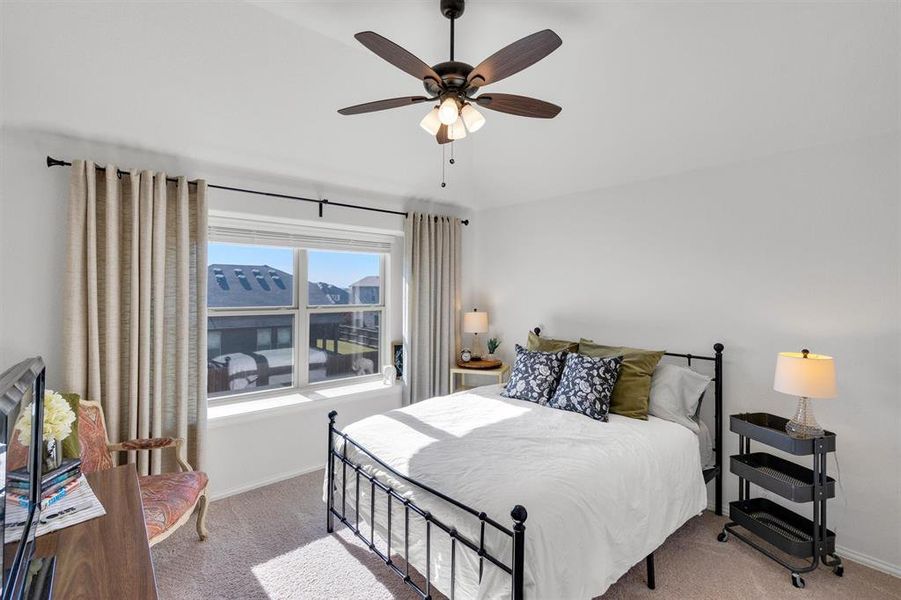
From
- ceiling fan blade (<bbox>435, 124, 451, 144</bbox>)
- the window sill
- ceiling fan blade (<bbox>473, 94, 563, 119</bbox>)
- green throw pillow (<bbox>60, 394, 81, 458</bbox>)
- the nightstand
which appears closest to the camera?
ceiling fan blade (<bbox>473, 94, 563, 119</bbox>)

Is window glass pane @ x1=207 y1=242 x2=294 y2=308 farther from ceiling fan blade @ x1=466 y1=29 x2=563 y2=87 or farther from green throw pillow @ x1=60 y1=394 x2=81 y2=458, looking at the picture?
ceiling fan blade @ x1=466 y1=29 x2=563 y2=87

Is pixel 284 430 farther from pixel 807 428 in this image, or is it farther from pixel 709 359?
pixel 807 428

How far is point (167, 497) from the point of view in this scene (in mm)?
2314

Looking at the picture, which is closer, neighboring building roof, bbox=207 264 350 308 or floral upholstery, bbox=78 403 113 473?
floral upholstery, bbox=78 403 113 473

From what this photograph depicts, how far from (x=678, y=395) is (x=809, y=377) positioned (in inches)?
30.2

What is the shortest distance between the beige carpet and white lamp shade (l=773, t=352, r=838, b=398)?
1.03m

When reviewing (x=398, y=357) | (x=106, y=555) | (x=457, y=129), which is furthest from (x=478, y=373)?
(x=106, y=555)

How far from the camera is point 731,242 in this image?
3.07m

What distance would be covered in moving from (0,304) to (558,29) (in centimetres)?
357

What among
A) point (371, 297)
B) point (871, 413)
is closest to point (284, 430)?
point (371, 297)

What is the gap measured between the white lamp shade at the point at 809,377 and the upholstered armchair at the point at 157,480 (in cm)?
330

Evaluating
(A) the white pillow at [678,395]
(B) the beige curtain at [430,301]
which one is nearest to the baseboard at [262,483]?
(B) the beige curtain at [430,301]

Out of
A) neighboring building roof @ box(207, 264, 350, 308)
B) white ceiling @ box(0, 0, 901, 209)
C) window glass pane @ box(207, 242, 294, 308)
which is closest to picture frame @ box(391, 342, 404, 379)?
neighboring building roof @ box(207, 264, 350, 308)

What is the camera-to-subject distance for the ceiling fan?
1700 millimetres
